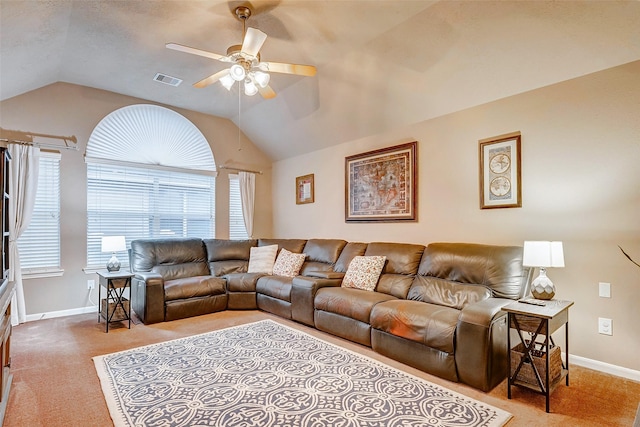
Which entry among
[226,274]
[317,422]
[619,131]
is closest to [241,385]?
[317,422]

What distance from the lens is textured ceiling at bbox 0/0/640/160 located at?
2.68m

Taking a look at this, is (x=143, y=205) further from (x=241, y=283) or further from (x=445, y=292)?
(x=445, y=292)

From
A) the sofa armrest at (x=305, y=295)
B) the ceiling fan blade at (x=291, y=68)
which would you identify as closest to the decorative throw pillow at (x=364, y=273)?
the sofa armrest at (x=305, y=295)

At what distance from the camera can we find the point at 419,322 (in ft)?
9.12

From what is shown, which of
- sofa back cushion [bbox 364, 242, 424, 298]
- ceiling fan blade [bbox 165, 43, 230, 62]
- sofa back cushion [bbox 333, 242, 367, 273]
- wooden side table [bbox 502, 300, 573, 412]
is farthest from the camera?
sofa back cushion [bbox 333, 242, 367, 273]

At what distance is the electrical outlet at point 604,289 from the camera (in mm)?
2789

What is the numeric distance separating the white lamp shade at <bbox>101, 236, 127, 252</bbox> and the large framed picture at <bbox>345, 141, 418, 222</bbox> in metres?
3.07

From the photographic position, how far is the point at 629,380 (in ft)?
8.69

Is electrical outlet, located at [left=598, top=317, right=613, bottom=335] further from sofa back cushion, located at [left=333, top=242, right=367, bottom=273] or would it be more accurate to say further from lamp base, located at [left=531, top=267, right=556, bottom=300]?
sofa back cushion, located at [left=333, top=242, right=367, bottom=273]

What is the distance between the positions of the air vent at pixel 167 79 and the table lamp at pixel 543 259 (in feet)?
14.7

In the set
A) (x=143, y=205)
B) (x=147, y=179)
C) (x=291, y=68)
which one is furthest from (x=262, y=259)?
(x=291, y=68)

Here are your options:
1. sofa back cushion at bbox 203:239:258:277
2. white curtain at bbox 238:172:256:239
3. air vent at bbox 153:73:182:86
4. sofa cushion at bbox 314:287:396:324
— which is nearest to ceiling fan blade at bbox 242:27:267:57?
air vent at bbox 153:73:182:86

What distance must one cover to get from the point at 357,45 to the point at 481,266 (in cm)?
259

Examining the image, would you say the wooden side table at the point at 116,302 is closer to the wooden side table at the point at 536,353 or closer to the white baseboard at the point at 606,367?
the wooden side table at the point at 536,353
